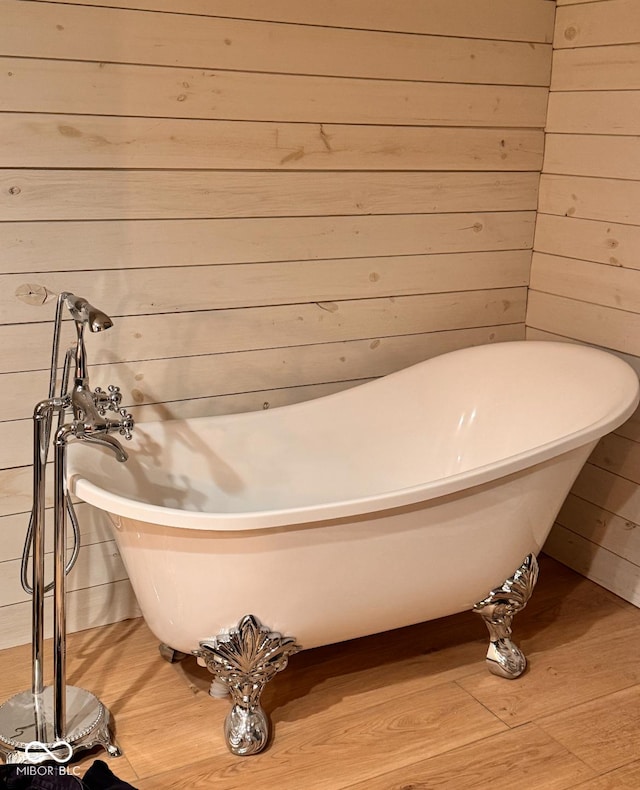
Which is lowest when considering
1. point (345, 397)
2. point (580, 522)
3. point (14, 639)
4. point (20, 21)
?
point (14, 639)

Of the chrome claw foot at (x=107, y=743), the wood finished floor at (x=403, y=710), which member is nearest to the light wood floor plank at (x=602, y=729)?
the wood finished floor at (x=403, y=710)

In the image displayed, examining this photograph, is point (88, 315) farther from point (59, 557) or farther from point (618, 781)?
point (618, 781)

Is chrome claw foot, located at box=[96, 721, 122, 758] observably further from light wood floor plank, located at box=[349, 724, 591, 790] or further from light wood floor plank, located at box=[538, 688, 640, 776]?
light wood floor plank, located at box=[538, 688, 640, 776]

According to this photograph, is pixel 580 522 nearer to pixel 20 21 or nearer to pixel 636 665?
pixel 636 665

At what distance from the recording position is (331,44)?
2234 millimetres

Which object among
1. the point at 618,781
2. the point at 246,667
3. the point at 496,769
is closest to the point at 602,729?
the point at 618,781

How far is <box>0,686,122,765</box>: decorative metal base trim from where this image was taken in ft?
5.90

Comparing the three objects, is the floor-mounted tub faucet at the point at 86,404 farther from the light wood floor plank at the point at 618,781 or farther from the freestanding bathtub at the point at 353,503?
the light wood floor plank at the point at 618,781

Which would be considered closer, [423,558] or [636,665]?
[423,558]

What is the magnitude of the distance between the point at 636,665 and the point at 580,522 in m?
0.52

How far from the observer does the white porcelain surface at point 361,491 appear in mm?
1730

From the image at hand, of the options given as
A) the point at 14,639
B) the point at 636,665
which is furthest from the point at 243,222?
the point at 636,665

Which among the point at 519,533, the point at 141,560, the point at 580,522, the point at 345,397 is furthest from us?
the point at 580,522

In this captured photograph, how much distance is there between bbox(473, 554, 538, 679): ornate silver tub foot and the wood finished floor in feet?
0.12
